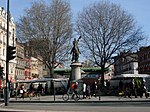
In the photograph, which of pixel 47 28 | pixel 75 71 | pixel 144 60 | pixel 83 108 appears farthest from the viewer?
pixel 144 60

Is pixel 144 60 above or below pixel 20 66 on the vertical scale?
above

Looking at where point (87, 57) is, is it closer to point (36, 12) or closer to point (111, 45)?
point (111, 45)

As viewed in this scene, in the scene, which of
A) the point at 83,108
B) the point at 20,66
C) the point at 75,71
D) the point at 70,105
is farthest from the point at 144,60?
the point at 83,108

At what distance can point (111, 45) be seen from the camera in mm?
53281

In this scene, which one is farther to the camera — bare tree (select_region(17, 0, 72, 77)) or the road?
bare tree (select_region(17, 0, 72, 77))

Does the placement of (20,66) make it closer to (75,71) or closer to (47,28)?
→ (47,28)

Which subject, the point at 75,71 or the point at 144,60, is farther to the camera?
the point at 144,60

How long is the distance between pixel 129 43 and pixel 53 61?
521 inches

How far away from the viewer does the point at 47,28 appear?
54031mm

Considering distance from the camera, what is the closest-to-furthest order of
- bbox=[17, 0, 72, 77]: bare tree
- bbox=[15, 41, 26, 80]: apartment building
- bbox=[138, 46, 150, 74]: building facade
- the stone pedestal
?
the stone pedestal
bbox=[17, 0, 72, 77]: bare tree
bbox=[138, 46, 150, 74]: building facade
bbox=[15, 41, 26, 80]: apartment building

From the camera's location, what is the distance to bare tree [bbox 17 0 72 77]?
177ft

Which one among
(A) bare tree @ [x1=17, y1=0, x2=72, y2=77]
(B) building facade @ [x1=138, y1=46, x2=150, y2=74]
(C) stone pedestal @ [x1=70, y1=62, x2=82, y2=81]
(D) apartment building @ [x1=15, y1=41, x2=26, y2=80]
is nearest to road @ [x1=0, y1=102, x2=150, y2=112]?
(C) stone pedestal @ [x1=70, y1=62, x2=82, y2=81]

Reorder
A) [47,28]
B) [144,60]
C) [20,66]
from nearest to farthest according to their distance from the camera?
1. [47,28]
2. [144,60]
3. [20,66]

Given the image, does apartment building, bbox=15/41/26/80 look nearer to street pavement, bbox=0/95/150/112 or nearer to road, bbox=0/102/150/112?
street pavement, bbox=0/95/150/112
